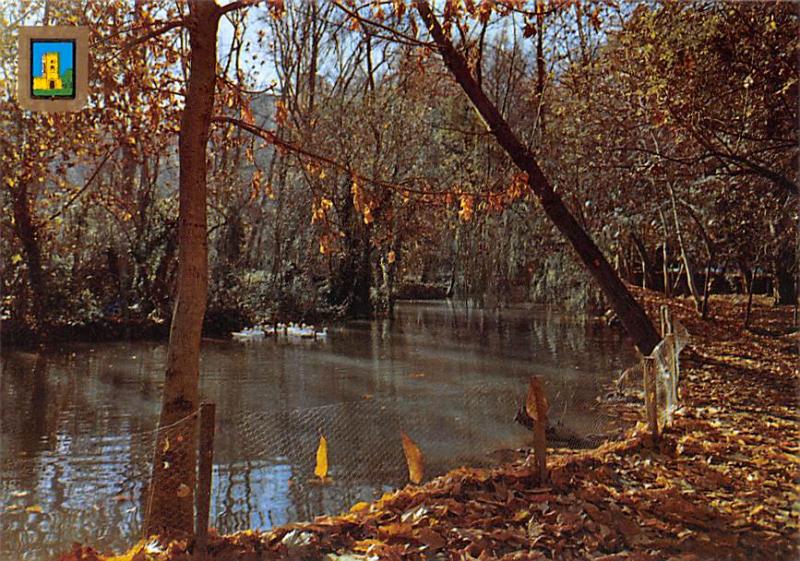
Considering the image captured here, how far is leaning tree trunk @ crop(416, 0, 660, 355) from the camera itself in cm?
777

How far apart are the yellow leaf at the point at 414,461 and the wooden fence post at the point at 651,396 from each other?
1.81 m

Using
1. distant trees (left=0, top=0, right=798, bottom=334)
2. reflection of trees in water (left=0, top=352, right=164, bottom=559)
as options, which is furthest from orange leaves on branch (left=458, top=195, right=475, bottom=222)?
reflection of trees in water (left=0, top=352, right=164, bottom=559)

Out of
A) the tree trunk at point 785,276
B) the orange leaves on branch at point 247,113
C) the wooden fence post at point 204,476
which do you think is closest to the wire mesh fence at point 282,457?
the wooden fence post at point 204,476

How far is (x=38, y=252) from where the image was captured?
1272 centimetres

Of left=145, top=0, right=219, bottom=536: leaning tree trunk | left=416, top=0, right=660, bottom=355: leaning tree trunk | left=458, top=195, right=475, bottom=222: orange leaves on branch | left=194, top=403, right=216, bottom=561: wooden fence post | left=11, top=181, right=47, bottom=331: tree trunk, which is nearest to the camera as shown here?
left=194, top=403, right=216, bottom=561: wooden fence post

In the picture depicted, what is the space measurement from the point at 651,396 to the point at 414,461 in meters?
1.90

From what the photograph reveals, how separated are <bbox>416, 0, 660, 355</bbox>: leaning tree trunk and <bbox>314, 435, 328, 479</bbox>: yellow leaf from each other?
3495 mm

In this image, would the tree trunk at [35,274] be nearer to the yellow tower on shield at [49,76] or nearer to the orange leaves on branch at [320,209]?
the orange leaves on branch at [320,209]

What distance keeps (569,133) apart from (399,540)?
29.7ft

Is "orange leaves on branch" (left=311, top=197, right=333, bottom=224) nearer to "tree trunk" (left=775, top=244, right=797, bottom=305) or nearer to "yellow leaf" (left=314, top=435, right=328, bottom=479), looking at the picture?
"yellow leaf" (left=314, top=435, right=328, bottom=479)

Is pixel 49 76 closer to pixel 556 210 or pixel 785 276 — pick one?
pixel 556 210

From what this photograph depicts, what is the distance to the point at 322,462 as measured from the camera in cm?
561

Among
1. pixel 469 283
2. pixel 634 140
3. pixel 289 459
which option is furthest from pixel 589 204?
pixel 289 459

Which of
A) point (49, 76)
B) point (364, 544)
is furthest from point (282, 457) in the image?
point (49, 76)
